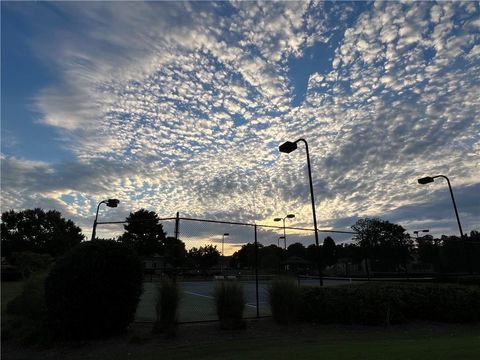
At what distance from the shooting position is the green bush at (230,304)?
10391 mm

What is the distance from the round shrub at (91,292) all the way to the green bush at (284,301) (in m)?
4.22

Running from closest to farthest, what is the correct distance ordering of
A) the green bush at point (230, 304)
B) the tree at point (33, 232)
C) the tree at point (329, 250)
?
the green bush at point (230, 304), the tree at point (329, 250), the tree at point (33, 232)

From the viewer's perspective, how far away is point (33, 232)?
66.9 meters

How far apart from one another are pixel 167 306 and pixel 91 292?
2017mm

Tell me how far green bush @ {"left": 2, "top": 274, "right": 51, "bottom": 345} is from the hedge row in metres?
7.34

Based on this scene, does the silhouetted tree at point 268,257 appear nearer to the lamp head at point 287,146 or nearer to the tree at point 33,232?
the lamp head at point 287,146

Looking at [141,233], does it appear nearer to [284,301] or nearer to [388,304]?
[284,301]

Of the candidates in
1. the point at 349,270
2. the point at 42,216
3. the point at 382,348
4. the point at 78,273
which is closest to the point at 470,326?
the point at 382,348

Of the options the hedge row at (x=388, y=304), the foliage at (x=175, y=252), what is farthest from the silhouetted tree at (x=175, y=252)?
the hedge row at (x=388, y=304)

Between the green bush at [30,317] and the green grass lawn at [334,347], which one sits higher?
the green bush at [30,317]

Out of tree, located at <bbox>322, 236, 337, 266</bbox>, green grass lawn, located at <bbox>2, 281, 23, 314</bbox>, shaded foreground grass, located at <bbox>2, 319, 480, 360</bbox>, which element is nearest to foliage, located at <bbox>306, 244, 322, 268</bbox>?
tree, located at <bbox>322, 236, 337, 266</bbox>

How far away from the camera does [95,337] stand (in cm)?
907

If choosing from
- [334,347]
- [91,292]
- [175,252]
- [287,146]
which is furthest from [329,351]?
[287,146]

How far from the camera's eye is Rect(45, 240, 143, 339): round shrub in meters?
8.83
